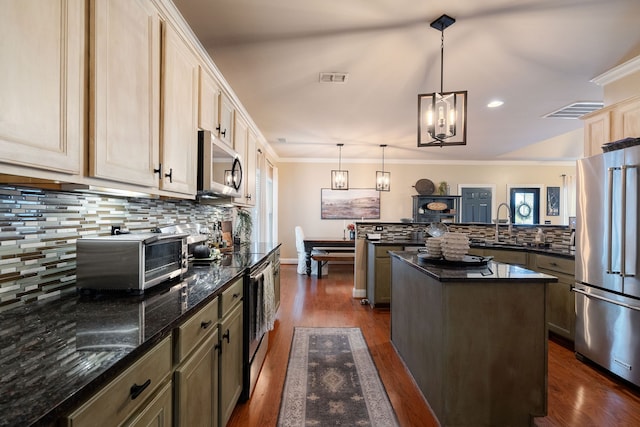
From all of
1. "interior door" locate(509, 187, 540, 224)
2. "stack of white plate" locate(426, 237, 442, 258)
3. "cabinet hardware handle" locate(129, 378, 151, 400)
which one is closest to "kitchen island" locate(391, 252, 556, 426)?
"stack of white plate" locate(426, 237, 442, 258)

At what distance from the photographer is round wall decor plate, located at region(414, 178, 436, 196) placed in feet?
25.0

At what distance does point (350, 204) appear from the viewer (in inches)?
302

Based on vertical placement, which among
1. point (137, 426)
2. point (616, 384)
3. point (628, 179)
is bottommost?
point (616, 384)

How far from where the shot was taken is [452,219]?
747 centimetres

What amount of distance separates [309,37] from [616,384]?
3513mm

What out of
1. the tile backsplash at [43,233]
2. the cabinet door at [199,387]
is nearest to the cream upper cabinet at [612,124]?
the cabinet door at [199,387]

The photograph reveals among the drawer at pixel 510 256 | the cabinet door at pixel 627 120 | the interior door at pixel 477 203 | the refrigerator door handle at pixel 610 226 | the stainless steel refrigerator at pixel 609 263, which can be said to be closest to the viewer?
the stainless steel refrigerator at pixel 609 263

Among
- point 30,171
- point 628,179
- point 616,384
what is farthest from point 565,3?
point 30,171

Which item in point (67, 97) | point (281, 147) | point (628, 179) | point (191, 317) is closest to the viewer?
point (67, 97)

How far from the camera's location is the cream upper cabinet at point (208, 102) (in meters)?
2.37

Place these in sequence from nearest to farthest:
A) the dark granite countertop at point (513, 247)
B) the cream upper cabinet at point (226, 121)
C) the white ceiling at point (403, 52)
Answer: the white ceiling at point (403, 52) < the cream upper cabinet at point (226, 121) < the dark granite countertop at point (513, 247)

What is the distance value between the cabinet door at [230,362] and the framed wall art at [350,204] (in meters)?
5.75

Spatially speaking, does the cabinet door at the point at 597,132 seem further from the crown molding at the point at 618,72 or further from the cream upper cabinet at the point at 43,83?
the cream upper cabinet at the point at 43,83

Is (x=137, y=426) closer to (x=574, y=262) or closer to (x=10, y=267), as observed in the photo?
(x=10, y=267)
